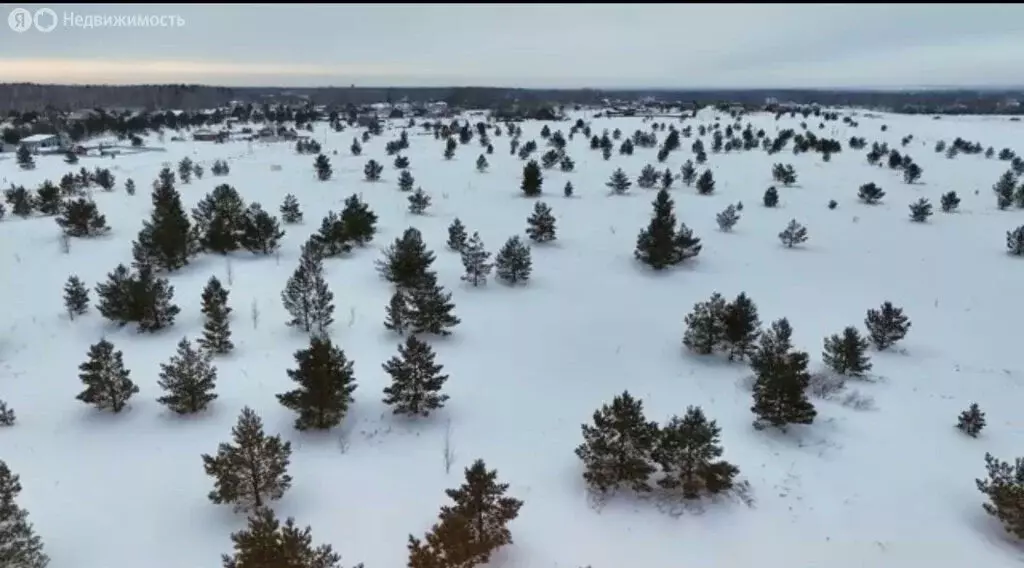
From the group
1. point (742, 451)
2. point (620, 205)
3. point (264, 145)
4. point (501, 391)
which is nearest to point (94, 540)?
point (501, 391)

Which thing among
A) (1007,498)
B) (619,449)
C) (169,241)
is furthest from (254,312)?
(1007,498)

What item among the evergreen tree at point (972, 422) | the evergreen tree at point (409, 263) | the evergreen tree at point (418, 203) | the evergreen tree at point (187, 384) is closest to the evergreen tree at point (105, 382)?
the evergreen tree at point (187, 384)

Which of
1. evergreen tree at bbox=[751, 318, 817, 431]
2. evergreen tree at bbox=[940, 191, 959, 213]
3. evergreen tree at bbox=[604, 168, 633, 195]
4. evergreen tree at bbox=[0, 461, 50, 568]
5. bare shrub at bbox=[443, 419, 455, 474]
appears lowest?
bare shrub at bbox=[443, 419, 455, 474]

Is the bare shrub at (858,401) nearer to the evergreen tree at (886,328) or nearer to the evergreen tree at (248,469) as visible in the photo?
the evergreen tree at (886,328)

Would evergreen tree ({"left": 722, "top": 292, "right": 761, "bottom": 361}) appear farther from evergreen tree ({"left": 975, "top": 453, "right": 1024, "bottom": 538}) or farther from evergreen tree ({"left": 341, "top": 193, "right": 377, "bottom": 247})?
evergreen tree ({"left": 341, "top": 193, "right": 377, "bottom": 247})

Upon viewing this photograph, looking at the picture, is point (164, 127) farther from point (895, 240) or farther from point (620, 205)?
point (895, 240)

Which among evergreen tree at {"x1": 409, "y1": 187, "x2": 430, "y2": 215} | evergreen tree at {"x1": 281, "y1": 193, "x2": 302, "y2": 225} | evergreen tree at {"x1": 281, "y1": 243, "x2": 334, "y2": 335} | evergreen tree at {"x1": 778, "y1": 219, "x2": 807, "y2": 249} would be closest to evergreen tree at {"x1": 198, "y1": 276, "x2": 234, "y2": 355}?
evergreen tree at {"x1": 281, "y1": 243, "x2": 334, "y2": 335}

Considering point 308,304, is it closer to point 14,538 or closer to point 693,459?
point 14,538
